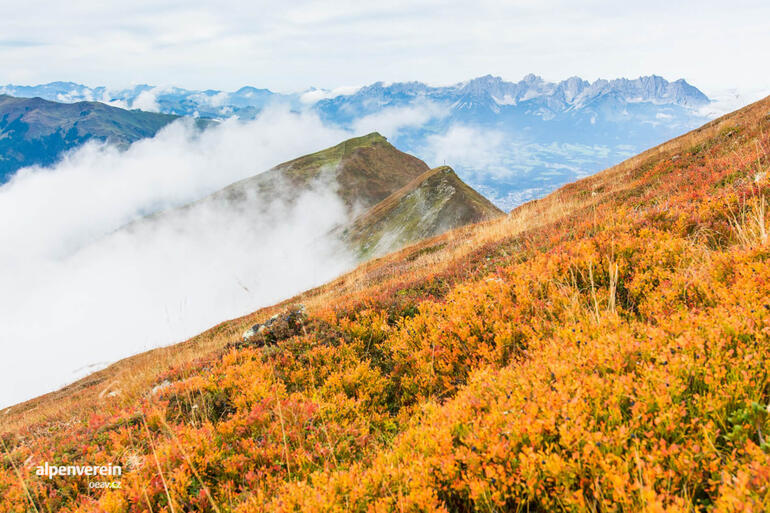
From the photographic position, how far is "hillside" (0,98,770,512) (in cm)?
272

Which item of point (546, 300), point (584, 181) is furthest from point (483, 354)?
point (584, 181)

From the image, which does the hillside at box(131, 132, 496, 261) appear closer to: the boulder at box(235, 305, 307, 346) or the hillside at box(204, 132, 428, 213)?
the hillside at box(204, 132, 428, 213)

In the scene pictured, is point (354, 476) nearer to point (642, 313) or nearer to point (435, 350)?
point (435, 350)

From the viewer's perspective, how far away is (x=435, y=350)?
622 cm

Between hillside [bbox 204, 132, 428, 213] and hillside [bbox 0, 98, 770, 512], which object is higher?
hillside [bbox 204, 132, 428, 213]

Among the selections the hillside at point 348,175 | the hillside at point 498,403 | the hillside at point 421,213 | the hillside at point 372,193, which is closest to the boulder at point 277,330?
the hillside at point 498,403

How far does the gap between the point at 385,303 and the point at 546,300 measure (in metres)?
3.90

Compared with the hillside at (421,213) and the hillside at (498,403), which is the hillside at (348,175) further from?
the hillside at (498,403)

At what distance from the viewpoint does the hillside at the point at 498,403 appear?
272cm

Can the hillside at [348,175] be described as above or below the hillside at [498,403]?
above

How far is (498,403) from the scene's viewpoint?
3.64 metres

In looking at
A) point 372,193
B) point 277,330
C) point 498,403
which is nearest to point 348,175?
point 372,193

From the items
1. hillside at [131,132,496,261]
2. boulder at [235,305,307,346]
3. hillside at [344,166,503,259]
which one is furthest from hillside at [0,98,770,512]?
hillside at [131,132,496,261]

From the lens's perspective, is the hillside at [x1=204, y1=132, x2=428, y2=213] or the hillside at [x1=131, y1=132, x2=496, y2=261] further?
the hillside at [x1=204, y1=132, x2=428, y2=213]
